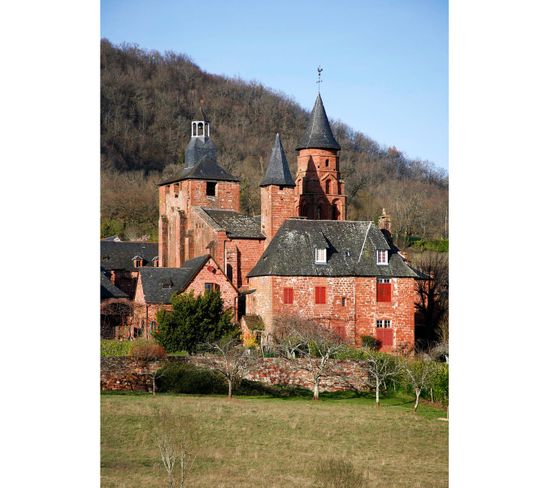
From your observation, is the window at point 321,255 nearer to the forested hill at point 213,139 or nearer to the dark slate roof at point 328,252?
the dark slate roof at point 328,252

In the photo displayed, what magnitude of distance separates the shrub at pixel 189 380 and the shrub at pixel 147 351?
0.64 metres

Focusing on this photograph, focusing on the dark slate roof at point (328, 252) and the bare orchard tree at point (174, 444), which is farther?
the dark slate roof at point (328, 252)

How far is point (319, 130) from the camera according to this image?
108 feet

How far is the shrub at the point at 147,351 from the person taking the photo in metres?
18.5

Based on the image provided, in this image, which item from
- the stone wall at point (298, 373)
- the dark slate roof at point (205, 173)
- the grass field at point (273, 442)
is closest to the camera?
the grass field at point (273, 442)

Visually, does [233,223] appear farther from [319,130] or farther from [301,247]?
[319,130]

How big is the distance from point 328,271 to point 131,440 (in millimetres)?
13561

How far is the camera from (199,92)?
42.3m

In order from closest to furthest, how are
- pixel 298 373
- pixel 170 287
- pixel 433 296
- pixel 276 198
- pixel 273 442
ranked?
pixel 273 442
pixel 298 373
pixel 170 287
pixel 433 296
pixel 276 198

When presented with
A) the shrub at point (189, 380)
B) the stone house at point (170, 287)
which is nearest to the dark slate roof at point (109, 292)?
the stone house at point (170, 287)

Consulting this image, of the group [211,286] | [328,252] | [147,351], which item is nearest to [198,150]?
[328,252]

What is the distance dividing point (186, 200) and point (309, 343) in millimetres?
10964
